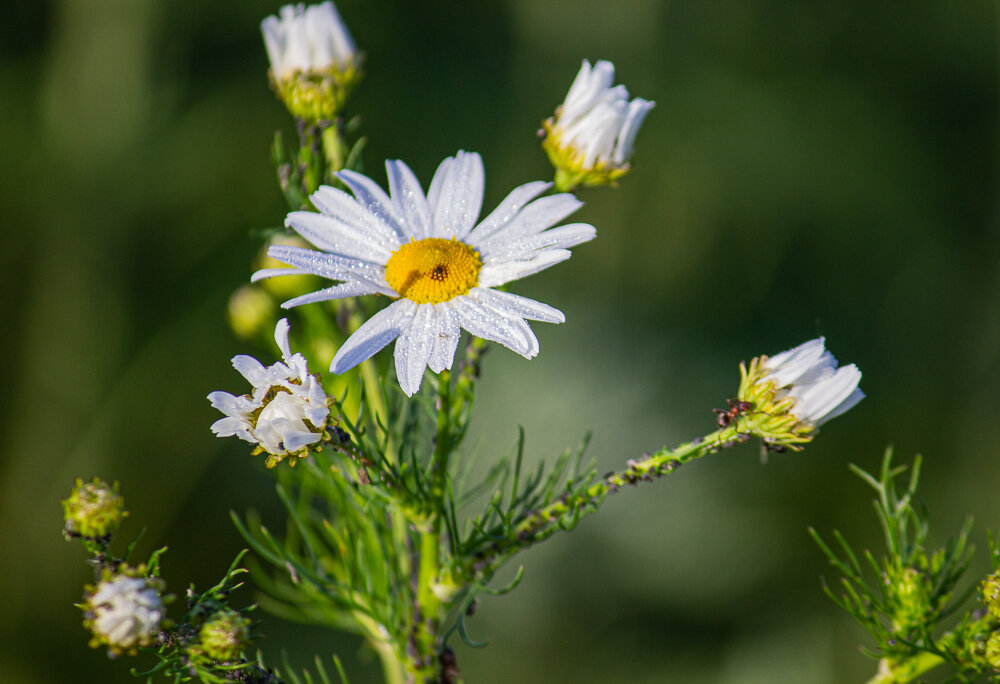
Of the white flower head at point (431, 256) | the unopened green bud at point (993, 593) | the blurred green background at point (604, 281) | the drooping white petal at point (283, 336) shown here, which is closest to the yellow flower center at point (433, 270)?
the white flower head at point (431, 256)

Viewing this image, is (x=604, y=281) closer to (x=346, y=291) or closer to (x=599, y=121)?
(x=599, y=121)

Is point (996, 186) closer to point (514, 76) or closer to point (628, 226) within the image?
point (628, 226)

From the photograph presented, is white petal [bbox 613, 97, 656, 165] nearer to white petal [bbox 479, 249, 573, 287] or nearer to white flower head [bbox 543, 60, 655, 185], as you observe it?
white flower head [bbox 543, 60, 655, 185]

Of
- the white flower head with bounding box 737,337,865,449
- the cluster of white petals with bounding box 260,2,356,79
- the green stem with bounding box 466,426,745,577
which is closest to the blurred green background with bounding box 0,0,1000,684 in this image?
the cluster of white petals with bounding box 260,2,356,79

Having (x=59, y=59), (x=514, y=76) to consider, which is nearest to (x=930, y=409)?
(x=514, y=76)

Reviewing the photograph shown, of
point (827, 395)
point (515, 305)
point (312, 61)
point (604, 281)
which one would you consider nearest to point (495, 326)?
point (515, 305)

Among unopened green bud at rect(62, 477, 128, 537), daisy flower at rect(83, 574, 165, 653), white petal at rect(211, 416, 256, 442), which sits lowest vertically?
daisy flower at rect(83, 574, 165, 653)

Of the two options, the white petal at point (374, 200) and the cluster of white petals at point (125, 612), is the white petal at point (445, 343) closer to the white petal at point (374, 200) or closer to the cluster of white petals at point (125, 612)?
the white petal at point (374, 200)
